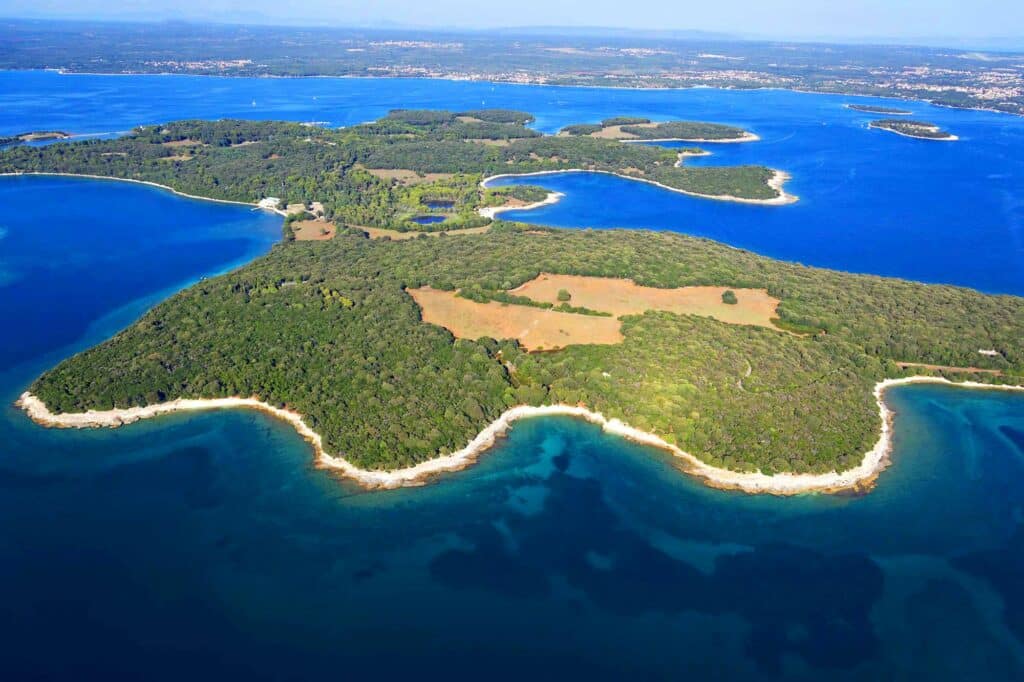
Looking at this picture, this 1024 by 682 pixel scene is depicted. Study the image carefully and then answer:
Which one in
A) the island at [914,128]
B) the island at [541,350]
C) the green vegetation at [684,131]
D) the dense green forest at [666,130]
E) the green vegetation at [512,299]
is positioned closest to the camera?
the island at [541,350]

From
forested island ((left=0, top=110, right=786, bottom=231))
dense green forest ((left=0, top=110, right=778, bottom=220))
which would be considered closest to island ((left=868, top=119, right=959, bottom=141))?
forested island ((left=0, top=110, right=786, bottom=231))

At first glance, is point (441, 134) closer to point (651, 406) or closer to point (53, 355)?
point (53, 355)

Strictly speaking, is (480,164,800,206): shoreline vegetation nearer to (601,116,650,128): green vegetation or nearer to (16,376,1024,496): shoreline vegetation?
(601,116,650,128): green vegetation

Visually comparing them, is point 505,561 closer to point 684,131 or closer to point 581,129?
point 581,129

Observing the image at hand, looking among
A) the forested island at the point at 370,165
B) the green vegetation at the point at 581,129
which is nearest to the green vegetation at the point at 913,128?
the forested island at the point at 370,165

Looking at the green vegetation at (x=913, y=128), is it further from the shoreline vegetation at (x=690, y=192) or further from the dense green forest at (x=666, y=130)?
the shoreline vegetation at (x=690, y=192)

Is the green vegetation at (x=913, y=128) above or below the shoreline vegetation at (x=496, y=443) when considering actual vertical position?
above

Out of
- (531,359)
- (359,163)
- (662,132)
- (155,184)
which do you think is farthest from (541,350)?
(662,132)
